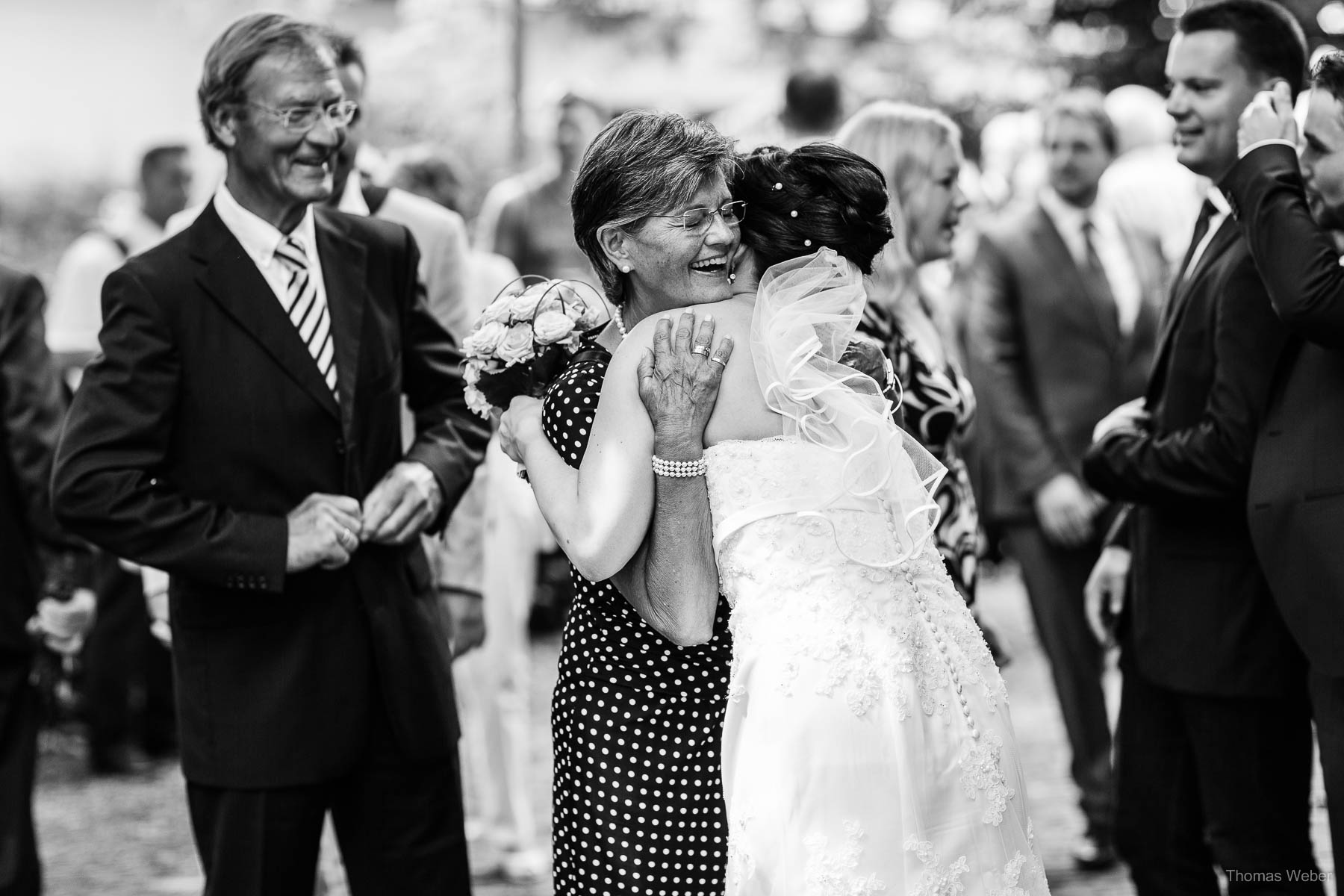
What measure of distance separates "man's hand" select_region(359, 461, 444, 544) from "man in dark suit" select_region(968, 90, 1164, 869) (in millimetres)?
3096

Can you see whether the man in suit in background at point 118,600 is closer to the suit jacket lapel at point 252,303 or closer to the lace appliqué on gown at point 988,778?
the suit jacket lapel at point 252,303

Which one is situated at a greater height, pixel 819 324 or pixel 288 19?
pixel 288 19

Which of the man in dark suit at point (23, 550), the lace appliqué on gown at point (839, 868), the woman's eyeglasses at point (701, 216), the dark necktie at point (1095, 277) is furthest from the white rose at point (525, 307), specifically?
the dark necktie at point (1095, 277)

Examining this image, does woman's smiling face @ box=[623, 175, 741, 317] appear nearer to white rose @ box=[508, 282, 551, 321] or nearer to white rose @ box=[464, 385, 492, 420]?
white rose @ box=[508, 282, 551, 321]

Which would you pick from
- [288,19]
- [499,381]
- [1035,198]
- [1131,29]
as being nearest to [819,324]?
[499,381]

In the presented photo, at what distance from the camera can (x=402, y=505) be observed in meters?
3.70

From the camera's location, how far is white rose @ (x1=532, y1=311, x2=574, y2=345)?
325 centimetres

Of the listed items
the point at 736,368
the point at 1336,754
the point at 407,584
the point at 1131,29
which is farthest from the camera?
the point at 1131,29

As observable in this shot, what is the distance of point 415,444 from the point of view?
3.93 metres

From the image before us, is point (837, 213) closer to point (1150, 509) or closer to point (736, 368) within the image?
point (736, 368)

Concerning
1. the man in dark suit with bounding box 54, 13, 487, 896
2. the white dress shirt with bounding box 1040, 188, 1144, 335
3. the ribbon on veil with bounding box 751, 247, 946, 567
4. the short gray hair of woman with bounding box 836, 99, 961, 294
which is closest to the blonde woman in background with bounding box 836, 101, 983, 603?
the short gray hair of woman with bounding box 836, 99, 961, 294

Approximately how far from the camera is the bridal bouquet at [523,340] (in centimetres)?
326

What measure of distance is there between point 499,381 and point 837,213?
2.61 ft

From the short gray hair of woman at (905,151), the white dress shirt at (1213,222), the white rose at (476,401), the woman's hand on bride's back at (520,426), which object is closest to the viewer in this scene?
the woman's hand on bride's back at (520,426)
